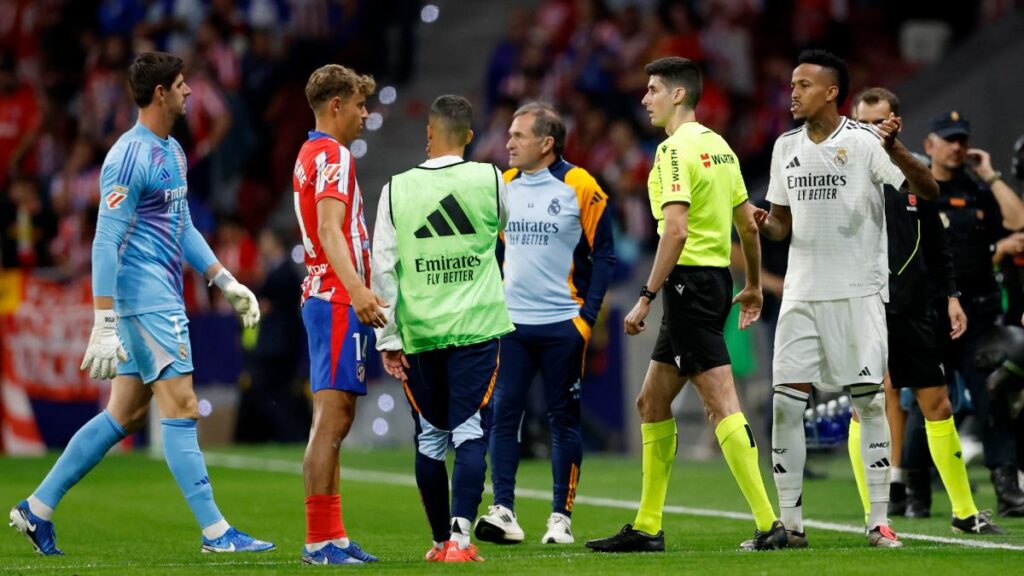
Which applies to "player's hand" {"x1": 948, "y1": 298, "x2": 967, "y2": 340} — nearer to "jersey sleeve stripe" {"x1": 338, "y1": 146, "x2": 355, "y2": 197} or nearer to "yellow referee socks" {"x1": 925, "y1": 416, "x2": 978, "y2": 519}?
"yellow referee socks" {"x1": 925, "y1": 416, "x2": 978, "y2": 519}

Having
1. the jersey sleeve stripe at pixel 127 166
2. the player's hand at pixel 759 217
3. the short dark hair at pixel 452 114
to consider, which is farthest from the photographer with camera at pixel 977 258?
the jersey sleeve stripe at pixel 127 166

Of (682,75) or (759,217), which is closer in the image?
(682,75)

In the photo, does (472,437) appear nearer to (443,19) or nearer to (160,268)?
(160,268)

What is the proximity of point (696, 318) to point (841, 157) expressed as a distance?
40.8 inches

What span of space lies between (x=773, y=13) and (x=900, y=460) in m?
10.4

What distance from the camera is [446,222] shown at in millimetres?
7941

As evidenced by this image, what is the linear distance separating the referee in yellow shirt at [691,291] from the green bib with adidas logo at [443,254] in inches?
31.7

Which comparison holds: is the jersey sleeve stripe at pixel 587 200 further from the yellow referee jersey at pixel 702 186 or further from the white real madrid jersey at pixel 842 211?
the white real madrid jersey at pixel 842 211

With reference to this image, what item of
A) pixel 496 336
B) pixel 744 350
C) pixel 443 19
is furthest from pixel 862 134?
pixel 443 19

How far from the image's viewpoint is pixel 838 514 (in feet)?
35.2

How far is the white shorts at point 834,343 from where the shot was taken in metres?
8.23

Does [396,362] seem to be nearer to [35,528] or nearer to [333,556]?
[333,556]

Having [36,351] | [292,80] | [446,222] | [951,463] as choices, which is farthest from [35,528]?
[292,80]

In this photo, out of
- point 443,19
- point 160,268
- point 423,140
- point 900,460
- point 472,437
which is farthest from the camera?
point 443,19
